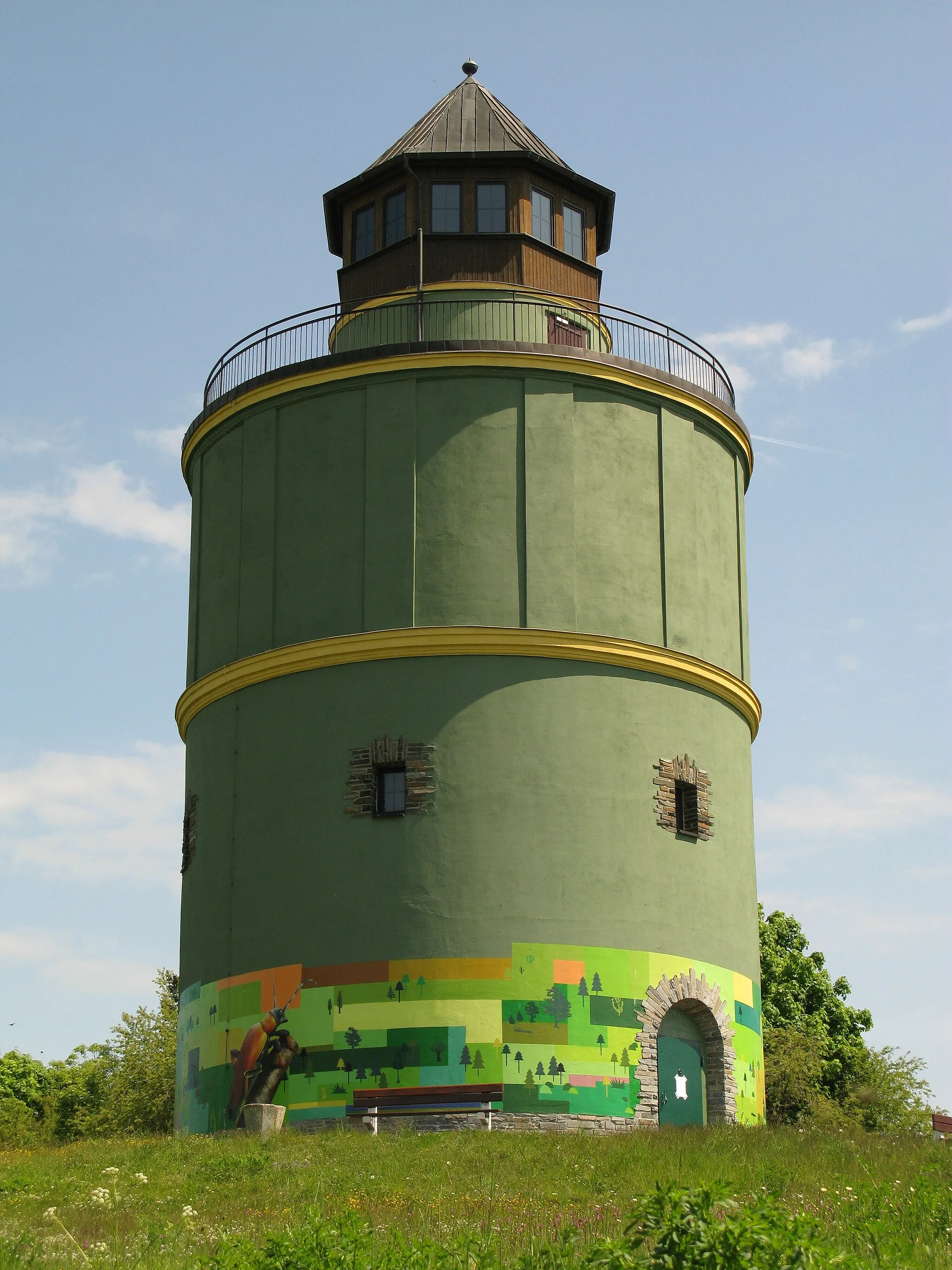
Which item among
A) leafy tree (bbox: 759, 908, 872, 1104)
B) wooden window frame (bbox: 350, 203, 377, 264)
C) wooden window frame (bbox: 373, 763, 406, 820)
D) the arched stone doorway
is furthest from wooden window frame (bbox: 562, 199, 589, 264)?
leafy tree (bbox: 759, 908, 872, 1104)

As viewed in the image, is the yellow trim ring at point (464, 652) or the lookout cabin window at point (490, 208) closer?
the yellow trim ring at point (464, 652)

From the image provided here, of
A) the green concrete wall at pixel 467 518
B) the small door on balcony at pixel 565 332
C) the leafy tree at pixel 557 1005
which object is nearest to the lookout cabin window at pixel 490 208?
the small door on balcony at pixel 565 332

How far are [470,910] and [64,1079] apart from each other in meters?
42.9

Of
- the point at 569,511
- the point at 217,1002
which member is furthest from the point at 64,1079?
the point at 569,511

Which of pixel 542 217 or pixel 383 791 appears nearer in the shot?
pixel 383 791

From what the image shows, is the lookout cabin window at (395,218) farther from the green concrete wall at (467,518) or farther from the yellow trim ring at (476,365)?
the green concrete wall at (467,518)

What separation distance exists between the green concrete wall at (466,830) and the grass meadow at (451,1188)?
11.5 ft

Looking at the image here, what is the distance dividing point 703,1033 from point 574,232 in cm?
1434

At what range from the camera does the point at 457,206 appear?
29.5m

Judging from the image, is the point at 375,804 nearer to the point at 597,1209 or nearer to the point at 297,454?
the point at 297,454

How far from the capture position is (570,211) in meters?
30.3

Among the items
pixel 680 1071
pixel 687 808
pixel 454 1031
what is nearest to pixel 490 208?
pixel 687 808

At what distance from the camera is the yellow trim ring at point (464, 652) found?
24.9 metres

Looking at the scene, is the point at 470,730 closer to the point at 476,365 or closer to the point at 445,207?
the point at 476,365
